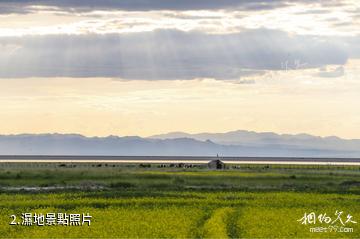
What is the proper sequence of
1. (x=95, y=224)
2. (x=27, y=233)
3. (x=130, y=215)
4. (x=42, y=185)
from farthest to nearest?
1. (x=42, y=185)
2. (x=130, y=215)
3. (x=95, y=224)
4. (x=27, y=233)

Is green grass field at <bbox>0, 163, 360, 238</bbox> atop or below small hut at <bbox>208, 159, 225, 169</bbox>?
below

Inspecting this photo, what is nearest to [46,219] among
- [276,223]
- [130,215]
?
[130,215]

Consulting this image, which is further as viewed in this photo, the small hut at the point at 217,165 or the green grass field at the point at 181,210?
the small hut at the point at 217,165

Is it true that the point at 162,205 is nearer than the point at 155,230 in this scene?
No

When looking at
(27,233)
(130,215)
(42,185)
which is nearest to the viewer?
(27,233)

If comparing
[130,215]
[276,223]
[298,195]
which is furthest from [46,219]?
[298,195]

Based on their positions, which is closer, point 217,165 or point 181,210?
point 181,210

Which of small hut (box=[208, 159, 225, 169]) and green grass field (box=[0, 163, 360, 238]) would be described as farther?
small hut (box=[208, 159, 225, 169])

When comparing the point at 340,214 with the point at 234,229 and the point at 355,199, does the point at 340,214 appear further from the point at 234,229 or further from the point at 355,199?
the point at 355,199

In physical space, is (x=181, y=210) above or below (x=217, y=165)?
below

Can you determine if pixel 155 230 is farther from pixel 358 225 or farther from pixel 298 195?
pixel 298 195

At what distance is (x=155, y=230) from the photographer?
43.3 metres

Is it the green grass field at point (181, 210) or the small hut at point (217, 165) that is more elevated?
the small hut at point (217, 165)

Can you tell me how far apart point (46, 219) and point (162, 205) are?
14693 mm
